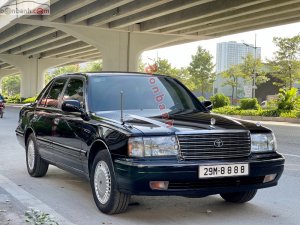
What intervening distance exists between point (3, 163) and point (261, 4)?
18.8m

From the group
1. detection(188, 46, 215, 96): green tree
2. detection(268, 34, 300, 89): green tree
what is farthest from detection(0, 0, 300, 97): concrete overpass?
detection(188, 46, 215, 96): green tree

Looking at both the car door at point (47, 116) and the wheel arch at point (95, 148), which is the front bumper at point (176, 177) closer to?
the wheel arch at point (95, 148)

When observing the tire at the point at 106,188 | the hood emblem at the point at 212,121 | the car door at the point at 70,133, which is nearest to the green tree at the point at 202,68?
the car door at the point at 70,133

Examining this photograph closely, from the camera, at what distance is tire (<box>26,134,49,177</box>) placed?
6917 mm

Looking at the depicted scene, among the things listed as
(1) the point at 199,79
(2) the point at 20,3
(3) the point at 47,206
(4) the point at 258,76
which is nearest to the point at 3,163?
(3) the point at 47,206

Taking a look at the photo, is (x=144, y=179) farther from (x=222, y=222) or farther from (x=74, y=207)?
(x=74, y=207)

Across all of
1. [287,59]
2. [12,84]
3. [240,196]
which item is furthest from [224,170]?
[12,84]

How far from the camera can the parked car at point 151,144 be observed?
4.46 m

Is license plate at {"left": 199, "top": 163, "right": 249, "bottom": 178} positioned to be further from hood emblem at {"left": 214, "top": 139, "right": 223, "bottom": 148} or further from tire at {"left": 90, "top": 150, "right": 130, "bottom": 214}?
tire at {"left": 90, "top": 150, "right": 130, "bottom": 214}

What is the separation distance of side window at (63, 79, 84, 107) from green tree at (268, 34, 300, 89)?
44.6 meters

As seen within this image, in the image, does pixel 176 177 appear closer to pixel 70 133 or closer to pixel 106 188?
pixel 106 188

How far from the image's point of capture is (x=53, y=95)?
684 centimetres

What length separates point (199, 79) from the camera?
64.9m

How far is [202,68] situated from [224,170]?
199 ft
